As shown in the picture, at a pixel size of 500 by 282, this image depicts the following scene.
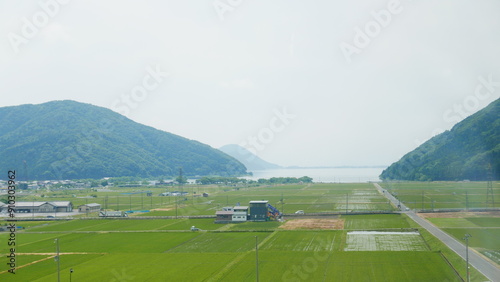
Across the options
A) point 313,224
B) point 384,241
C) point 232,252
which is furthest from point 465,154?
point 232,252

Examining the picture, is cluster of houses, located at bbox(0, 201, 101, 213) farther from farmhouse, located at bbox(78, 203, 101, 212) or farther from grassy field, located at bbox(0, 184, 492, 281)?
grassy field, located at bbox(0, 184, 492, 281)

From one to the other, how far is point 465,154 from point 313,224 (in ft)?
268

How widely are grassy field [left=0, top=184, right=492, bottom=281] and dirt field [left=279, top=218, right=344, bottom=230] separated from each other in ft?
2.78

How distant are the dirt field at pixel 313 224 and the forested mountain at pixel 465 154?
6195cm

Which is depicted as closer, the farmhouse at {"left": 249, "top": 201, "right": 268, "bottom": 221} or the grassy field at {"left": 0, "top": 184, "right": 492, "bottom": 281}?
the grassy field at {"left": 0, "top": 184, "right": 492, "bottom": 281}

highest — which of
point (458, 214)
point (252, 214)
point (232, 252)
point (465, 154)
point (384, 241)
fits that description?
point (465, 154)

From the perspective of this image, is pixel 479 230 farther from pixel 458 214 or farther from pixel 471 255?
pixel 458 214

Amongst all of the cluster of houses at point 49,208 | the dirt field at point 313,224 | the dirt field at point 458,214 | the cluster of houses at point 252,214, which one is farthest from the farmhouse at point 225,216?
the cluster of houses at point 49,208

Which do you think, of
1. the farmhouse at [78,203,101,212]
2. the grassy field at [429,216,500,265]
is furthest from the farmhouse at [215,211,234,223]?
the farmhouse at [78,203,101,212]

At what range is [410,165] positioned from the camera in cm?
13825

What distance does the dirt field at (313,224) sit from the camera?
135 ft

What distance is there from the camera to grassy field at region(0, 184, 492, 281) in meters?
24.3

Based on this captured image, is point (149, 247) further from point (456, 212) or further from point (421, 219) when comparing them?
point (456, 212)

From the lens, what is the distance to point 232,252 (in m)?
30.5
